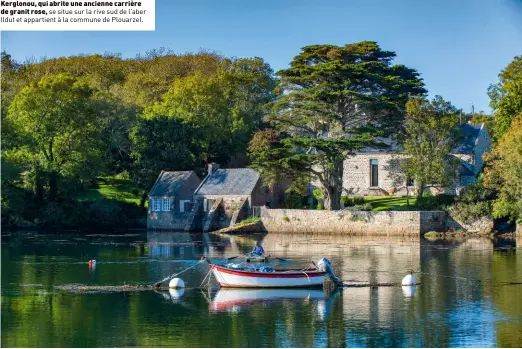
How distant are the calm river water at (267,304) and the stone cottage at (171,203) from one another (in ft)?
69.9

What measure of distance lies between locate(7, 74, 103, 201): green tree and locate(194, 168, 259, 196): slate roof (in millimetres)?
10416

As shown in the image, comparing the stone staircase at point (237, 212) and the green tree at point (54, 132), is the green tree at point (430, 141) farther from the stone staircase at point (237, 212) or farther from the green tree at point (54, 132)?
the green tree at point (54, 132)

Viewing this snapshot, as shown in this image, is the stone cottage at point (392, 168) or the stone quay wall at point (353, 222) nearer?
the stone quay wall at point (353, 222)

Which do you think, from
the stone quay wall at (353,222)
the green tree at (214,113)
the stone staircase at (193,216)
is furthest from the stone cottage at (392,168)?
the stone staircase at (193,216)

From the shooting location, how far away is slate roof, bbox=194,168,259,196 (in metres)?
81.0

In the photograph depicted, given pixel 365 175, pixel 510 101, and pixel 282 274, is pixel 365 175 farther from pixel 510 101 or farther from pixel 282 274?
pixel 282 274

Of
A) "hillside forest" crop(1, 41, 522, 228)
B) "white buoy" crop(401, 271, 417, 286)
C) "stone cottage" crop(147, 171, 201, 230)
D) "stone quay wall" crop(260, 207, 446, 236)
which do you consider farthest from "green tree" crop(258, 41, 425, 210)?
"white buoy" crop(401, 271, 417, 286)

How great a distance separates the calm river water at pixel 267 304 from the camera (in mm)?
31141

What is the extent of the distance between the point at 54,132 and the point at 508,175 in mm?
40599

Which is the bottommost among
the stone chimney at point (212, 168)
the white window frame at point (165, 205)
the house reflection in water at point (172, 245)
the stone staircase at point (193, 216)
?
the house reflection in water at point (172, 245)

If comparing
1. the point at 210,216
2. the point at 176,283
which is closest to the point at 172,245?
the point at 210,216

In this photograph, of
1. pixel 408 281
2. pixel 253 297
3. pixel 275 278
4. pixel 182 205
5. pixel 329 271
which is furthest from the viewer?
pixel 182 205

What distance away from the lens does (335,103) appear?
75750 mm

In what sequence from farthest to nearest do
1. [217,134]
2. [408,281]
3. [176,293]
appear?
[217,134] < [408,281] < [176,293]
